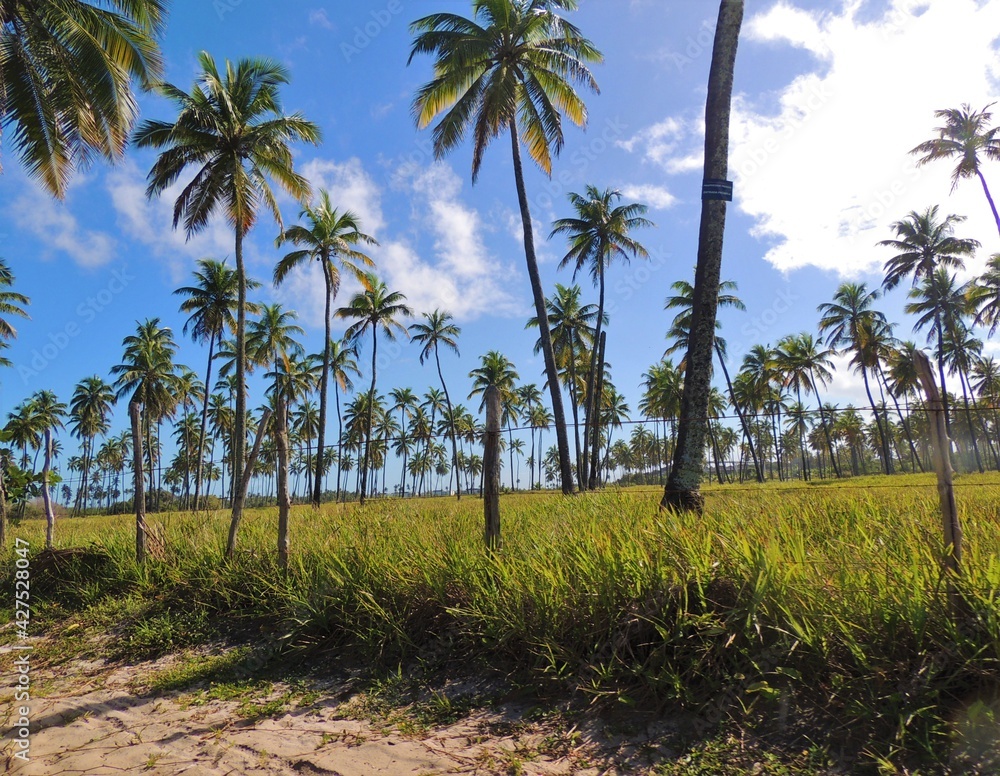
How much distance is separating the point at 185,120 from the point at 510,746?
47.2 feet

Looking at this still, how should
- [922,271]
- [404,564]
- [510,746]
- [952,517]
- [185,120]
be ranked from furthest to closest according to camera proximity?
[922,271], [185,120], [404,564], [952,517], [510,746]

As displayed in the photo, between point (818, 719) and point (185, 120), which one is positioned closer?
point (818, 719)

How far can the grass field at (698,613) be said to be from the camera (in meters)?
2.36

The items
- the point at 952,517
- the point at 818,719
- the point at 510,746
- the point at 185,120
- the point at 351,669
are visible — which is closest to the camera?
the point at 818,719

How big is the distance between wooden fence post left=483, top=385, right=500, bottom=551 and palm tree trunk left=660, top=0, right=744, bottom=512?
2.05 m

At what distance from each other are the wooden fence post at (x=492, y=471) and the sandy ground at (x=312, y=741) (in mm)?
1551

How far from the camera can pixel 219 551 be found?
5.86 meters

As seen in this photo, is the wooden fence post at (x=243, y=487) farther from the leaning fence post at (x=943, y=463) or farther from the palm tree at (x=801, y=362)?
the palm tree at (x=801, y=362)

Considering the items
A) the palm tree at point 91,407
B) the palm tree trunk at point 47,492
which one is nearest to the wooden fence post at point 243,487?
the palm tree trunk at point 47,492

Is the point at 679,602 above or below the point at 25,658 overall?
above

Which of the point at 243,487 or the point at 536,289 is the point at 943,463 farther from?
the point at 536,289

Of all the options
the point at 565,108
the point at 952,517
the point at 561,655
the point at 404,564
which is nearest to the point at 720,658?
the point at 561,655

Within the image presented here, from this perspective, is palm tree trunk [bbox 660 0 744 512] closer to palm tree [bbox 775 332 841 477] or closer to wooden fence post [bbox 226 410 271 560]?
wooden fence post [bbox 226 410 271 560]

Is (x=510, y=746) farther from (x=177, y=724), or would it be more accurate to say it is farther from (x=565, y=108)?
(x=565, y=108)
